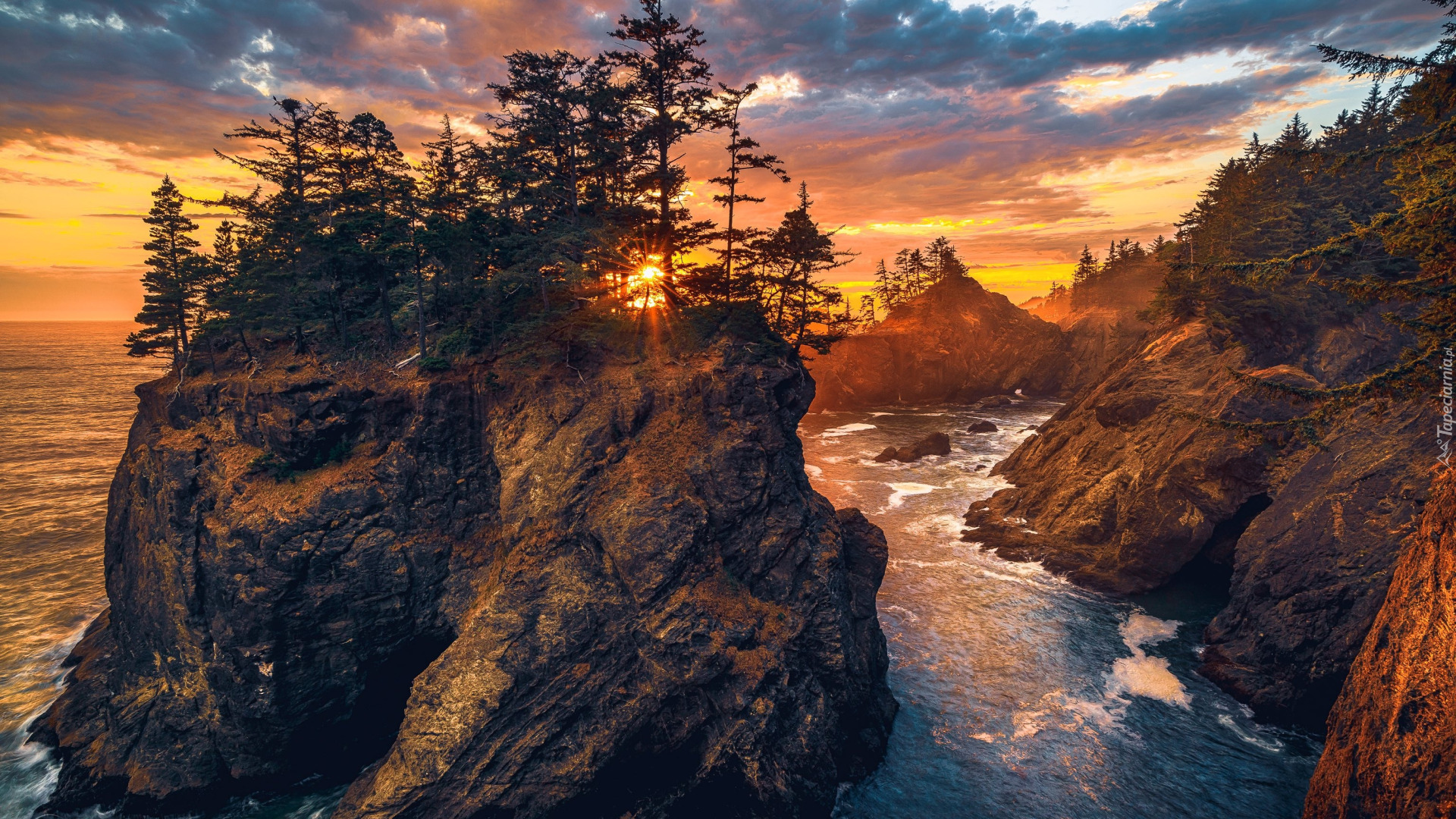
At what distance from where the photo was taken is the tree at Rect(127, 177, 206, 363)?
3434 cm

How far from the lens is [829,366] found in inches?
4286

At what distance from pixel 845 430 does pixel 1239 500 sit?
190 feet

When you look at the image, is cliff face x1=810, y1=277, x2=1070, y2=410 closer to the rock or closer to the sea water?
the sea water

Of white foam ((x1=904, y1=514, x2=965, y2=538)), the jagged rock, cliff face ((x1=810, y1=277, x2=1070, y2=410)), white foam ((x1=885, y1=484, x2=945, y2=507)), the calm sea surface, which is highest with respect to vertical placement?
cliff face ((x1=810, y1=277, x2=1070, y2=410))

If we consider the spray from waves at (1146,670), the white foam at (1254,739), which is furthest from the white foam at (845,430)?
the white foam at (1254,739)

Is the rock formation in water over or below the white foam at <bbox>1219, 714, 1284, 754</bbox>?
over

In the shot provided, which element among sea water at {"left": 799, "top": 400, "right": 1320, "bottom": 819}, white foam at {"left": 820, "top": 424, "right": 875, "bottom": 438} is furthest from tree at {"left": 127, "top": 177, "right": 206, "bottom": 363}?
white foam at {"left": 820, "top": 424, "right": 875, "bottom": 438}

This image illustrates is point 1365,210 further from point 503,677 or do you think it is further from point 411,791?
point 411,791

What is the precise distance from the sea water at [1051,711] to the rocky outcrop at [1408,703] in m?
6.85

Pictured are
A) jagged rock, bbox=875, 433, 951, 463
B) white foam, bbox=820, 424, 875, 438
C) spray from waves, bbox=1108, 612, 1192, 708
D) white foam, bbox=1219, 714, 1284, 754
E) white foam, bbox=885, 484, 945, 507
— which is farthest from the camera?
white foam, bbox=820, 424, 875, 438

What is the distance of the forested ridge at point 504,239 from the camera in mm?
28203

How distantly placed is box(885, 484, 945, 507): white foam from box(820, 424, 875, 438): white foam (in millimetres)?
26186

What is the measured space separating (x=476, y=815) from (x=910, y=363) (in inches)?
3904

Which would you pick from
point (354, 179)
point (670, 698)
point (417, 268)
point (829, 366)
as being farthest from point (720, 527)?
point (829, 366)
